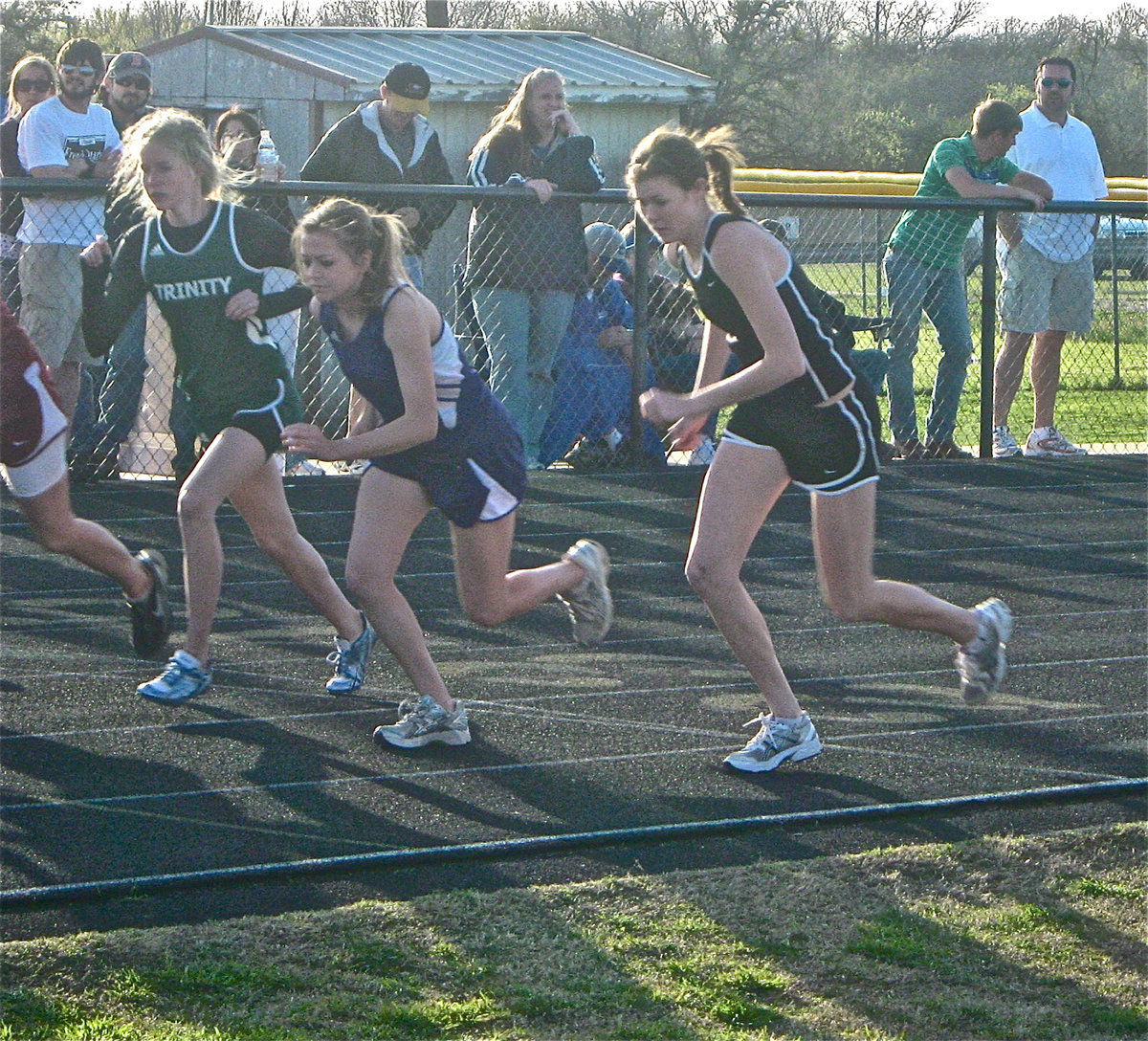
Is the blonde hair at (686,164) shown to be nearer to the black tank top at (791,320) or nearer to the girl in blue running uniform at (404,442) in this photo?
the black tank top at (791,320)

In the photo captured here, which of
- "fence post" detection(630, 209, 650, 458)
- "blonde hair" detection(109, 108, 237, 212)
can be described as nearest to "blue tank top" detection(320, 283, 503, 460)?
"blonde hair" detection(109, 108, 237, 212)

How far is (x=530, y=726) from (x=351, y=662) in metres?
0.67

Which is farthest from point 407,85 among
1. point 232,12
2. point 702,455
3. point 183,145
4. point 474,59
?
point 232,12

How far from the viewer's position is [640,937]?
3.60 m

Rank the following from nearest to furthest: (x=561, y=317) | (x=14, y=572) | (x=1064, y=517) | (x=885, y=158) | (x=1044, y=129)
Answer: (x=14, y=572) < (x=1064, y=517) < (x=561, y=317) < (x=1044, y=129) < (x=885, y=158)

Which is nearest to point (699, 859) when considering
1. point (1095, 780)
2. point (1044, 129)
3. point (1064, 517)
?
point (1095, 780)

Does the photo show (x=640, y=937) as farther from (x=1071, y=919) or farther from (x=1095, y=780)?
(x=1095, y=780)

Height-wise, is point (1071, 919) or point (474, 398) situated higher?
point (474, 398)

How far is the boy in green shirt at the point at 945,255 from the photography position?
32.6ft

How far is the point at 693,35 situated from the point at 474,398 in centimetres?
3474

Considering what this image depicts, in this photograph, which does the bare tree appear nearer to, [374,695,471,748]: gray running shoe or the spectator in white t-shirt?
the spectator in white t-shirt

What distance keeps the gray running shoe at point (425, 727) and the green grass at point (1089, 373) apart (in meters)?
6.08

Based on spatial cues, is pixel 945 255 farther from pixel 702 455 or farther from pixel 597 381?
pixel 597 381

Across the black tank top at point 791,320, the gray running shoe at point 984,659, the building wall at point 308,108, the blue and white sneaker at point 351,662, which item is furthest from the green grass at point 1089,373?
the black tank top at point 791,320
